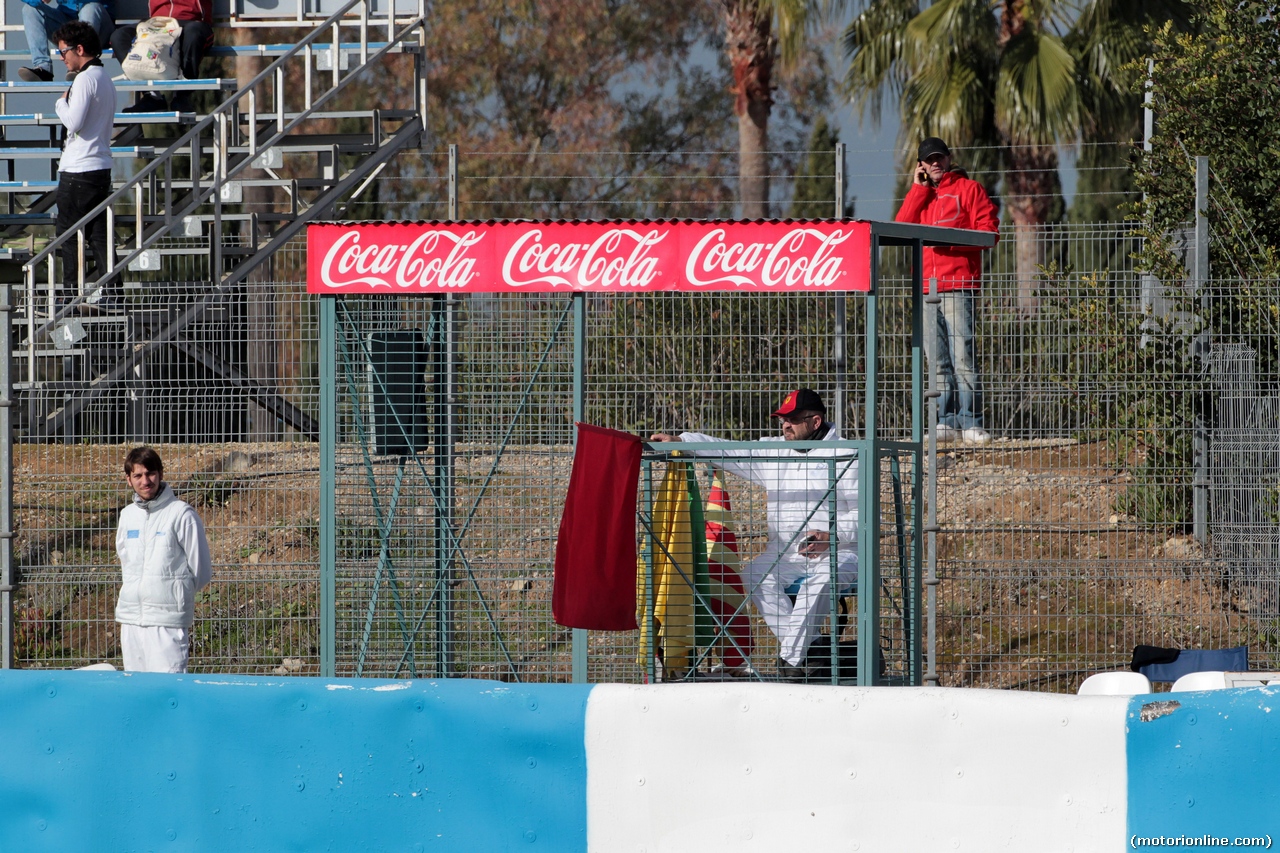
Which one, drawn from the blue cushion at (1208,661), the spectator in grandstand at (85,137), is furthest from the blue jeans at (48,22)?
the blue cushion at (1208,661)

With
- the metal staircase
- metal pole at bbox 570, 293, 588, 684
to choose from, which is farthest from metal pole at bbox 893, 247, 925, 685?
the metal staircase

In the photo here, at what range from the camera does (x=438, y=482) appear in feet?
27.4

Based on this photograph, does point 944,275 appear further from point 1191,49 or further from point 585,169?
point 585,169

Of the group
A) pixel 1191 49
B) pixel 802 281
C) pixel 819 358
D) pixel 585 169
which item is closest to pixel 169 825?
pixel 802 281

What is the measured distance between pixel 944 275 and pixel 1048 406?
1817mm

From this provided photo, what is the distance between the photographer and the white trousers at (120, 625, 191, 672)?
8039 millimetres

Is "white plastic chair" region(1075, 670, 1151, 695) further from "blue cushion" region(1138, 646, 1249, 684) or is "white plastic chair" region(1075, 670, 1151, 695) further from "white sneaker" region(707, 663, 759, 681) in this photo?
"white sneaker" region(707, 663, 759, 681)

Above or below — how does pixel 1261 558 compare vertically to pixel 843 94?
below

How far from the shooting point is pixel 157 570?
799 cm

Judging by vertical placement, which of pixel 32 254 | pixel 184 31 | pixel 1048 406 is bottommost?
pixel 1048 406

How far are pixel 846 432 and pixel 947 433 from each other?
1482 mm

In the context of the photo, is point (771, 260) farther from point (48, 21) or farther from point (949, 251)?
point (48, 21)

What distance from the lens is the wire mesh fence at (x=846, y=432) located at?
29.5ft

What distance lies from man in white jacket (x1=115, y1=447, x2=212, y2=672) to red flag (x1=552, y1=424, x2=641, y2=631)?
6.73ft
